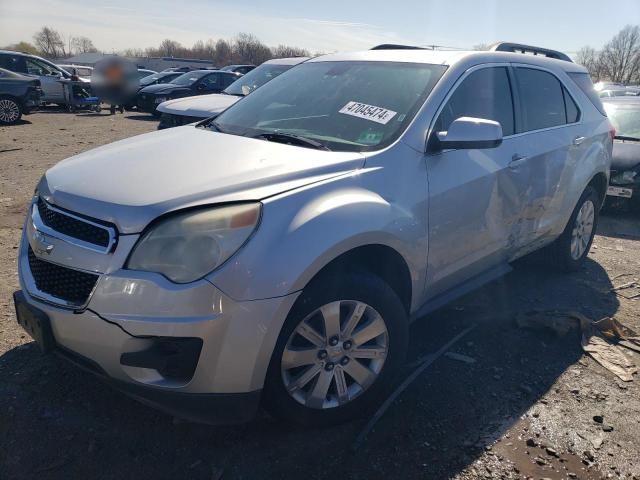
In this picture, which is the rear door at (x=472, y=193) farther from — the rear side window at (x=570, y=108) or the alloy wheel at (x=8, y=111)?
the alloy wheel at (x=8, y=111)

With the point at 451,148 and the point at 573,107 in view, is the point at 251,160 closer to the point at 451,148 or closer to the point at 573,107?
the point at 451,148

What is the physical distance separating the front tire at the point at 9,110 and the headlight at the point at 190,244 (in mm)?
14291

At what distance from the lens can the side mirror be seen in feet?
9.17

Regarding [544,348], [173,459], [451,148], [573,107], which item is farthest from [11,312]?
[573,107]

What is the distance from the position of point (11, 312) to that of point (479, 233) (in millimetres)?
3023

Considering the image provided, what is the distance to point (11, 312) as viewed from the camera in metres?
3.48

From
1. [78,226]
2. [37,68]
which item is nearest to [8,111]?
[37,68]

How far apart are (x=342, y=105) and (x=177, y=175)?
122cm

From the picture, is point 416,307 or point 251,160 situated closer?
point 251,160

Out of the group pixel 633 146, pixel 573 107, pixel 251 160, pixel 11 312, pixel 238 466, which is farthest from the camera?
pixel 633 146

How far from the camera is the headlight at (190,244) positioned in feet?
6.71

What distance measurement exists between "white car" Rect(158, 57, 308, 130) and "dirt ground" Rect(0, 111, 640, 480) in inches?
181

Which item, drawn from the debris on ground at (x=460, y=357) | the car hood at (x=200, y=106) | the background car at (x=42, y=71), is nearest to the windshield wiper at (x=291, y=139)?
the debris on ground at (x=460, y=357)

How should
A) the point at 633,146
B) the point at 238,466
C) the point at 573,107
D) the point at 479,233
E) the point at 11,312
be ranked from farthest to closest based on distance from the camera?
1. the point at 633,146
2. the point at 573,107
3. the point at 11,312
4. the point at 479,233
5. the point at 238,466
